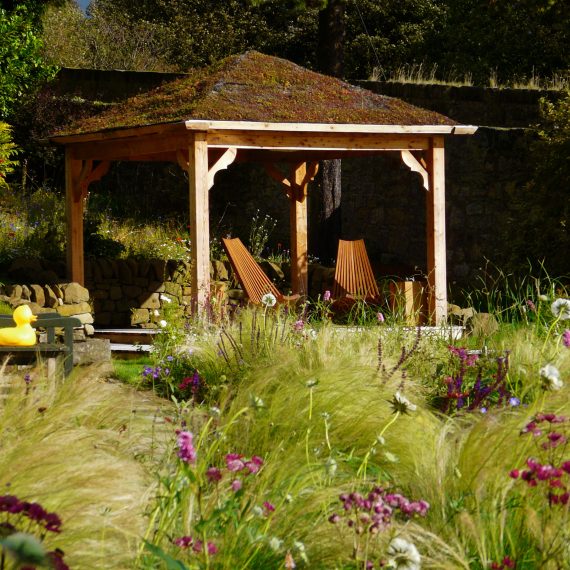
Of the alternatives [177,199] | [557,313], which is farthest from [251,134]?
[177,199]

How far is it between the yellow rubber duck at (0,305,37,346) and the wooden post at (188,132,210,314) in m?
3.25

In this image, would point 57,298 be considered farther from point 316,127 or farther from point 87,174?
point 316,127

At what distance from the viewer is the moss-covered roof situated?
10250 mm

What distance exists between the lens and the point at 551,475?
2.86 meters

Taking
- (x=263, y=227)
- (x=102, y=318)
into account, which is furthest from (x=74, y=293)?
(x=263, y=227)

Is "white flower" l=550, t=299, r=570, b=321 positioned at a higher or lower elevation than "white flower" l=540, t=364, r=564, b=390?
higher

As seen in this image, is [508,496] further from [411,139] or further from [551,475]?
[411,139]

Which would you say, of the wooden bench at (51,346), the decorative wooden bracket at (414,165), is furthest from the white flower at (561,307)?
the decorative wooden bracket at (414,165)

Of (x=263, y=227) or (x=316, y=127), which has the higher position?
(x=316, y=127)

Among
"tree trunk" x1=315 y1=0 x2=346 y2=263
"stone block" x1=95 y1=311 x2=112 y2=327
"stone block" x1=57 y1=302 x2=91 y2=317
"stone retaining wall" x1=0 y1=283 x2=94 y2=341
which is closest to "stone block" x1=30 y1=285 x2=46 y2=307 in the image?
"stone retaining wall" x1=0 y1=283 x2=94 y2=341

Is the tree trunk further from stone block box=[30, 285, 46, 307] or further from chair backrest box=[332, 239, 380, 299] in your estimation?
stone block box=[30, 285, 46, 307]

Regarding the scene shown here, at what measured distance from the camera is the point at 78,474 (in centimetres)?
316

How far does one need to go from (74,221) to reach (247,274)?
2252mm

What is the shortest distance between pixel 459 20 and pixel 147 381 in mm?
16780
